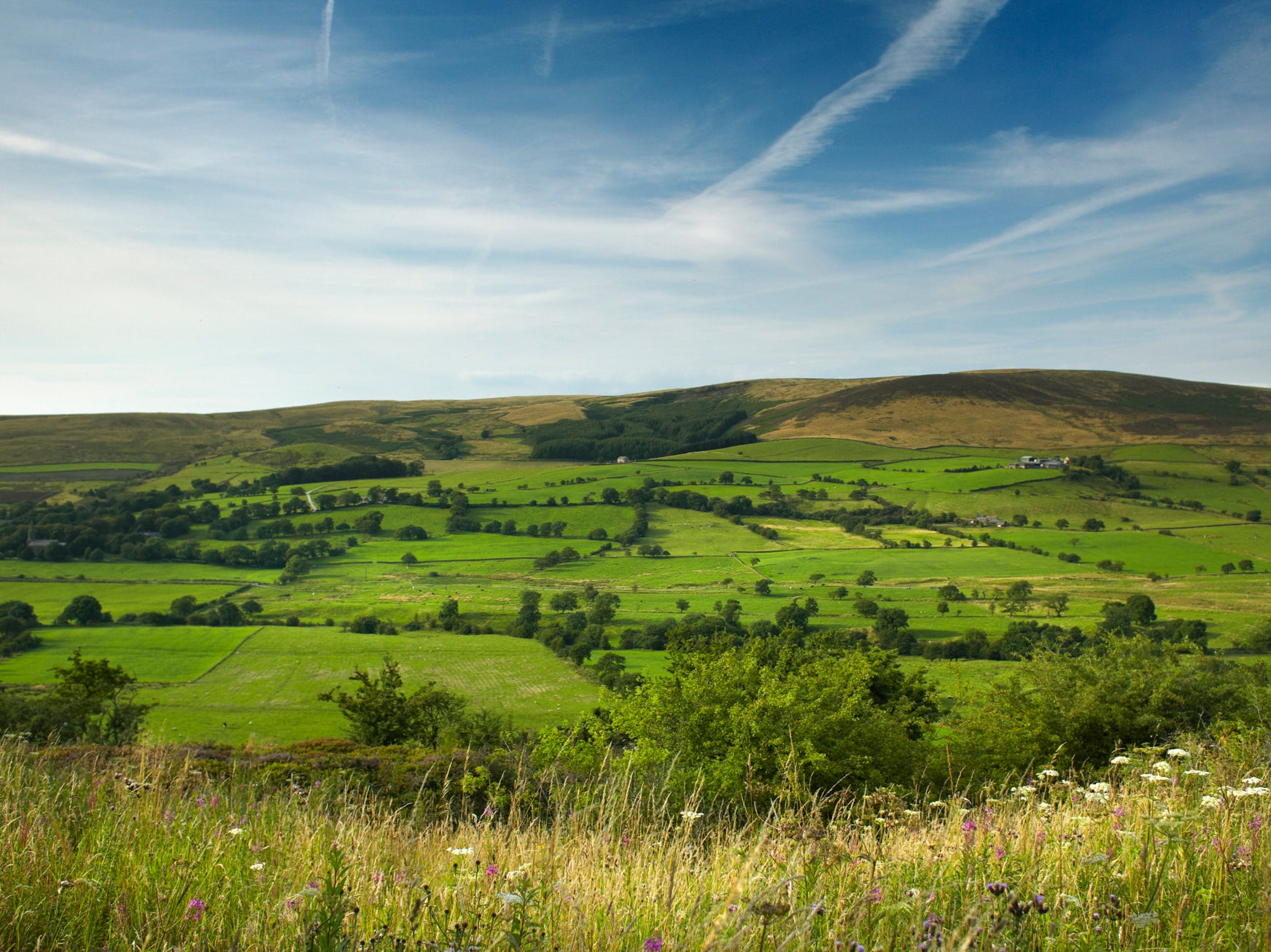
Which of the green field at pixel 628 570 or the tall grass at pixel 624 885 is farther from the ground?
the tall grass at pixel 624 885

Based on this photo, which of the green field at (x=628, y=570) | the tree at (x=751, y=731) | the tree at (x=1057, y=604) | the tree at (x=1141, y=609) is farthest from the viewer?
the tree at (x=1057, y=604)

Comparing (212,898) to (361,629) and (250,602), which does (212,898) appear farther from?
(250,602)

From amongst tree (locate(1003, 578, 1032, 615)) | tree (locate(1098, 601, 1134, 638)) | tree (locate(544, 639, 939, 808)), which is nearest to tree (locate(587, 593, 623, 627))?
tree (locate(1003, 578, 1032, 615))

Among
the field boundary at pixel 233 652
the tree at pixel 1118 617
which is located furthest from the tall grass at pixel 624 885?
the field boundary at pixel 233 652

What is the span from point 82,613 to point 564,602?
5068 cm

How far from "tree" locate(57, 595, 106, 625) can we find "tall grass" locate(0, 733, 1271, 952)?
91.1 metres

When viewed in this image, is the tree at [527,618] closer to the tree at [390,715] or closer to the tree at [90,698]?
the tree at [390,715]

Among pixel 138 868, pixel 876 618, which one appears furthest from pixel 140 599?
pixel 138 868

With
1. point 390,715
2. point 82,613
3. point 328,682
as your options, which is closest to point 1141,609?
point 390,715

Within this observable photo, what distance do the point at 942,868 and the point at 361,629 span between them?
8094cm

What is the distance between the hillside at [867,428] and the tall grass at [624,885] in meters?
151

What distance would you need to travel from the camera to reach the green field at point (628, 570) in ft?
203

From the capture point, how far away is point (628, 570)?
95.4m

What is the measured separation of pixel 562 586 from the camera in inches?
3590
